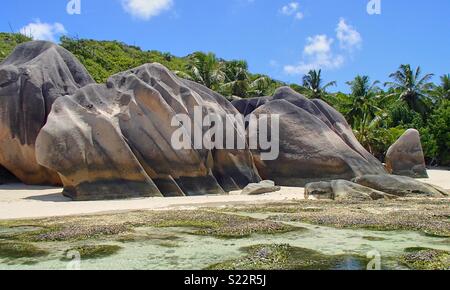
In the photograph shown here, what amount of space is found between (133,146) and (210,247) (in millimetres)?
12525

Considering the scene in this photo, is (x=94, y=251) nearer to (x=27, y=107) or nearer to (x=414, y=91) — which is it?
(x=27, y=107)

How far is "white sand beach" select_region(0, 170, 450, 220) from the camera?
1512 centimetres

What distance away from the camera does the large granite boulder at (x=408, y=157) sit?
1362 inches

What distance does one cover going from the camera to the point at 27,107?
2416 cm

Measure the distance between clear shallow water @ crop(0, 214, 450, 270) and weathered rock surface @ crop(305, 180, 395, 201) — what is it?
28.4ft

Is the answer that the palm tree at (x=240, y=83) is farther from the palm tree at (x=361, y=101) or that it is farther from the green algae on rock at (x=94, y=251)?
the green algae on rock at (x=94, y=251)

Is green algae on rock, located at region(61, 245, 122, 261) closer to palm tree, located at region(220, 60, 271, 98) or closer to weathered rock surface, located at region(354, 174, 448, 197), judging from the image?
weathered rock surface, located at region(354, 174, 448, 197)

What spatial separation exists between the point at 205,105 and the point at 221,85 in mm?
19321

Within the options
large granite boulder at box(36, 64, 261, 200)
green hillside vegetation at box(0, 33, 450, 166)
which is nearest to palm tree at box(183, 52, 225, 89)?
green hillside vegetation at box(0, 33, 450, 166)

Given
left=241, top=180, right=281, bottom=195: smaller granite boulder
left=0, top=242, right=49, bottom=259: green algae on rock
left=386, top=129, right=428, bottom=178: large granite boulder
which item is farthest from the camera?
left=386, top=129, right=428, bottom=178: large granite boulder

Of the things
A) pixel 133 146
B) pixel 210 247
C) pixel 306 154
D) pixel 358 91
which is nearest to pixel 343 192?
pixel 306 154

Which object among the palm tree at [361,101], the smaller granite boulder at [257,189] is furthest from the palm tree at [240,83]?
the smaller granite boulder at [257,189]

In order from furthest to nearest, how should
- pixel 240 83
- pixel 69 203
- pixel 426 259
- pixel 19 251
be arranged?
pixel 240 83 < pixel 69 203 < pixel 19 251 < pixel 426 259
